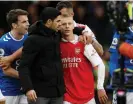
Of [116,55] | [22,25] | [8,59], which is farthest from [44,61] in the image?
[116,55]

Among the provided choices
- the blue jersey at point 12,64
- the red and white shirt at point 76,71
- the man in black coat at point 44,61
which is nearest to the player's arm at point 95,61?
the red and white shirt at point 76,71

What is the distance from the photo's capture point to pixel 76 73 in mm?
8383

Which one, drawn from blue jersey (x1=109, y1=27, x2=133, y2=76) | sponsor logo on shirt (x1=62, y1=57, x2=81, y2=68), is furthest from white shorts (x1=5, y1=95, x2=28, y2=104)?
blue jersey (x1=109, y1=27, x2=133, y2=76)

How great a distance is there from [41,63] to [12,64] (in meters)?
0.84

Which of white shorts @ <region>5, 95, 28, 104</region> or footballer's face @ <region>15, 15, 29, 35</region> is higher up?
footballer's face @ <region>15, 15, 29, 35</region>

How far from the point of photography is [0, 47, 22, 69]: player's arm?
8633mm

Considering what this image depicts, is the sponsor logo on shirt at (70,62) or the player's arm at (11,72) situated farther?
the player's arm at (11,72)

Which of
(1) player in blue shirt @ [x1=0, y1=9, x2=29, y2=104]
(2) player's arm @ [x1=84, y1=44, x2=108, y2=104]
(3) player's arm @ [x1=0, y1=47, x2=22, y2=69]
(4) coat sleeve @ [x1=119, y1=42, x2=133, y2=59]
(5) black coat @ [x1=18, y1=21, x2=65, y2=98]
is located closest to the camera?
(5) black coat @ [x1=18, y1=21, x2=65, y2=98]

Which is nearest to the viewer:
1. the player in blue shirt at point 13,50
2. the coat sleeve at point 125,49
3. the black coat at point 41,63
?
the black coat at point 41,63

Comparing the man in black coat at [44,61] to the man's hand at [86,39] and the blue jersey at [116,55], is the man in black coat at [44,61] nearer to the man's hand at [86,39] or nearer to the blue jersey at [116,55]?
the man's hand at [86,39]

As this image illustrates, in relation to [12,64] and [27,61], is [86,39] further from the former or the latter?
[12,64]

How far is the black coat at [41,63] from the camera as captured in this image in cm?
802

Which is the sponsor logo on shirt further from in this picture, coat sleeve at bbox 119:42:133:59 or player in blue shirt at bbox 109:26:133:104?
player in blue shirt at bbox 109:26:133:104

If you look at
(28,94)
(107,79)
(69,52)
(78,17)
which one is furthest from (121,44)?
(78,17)
